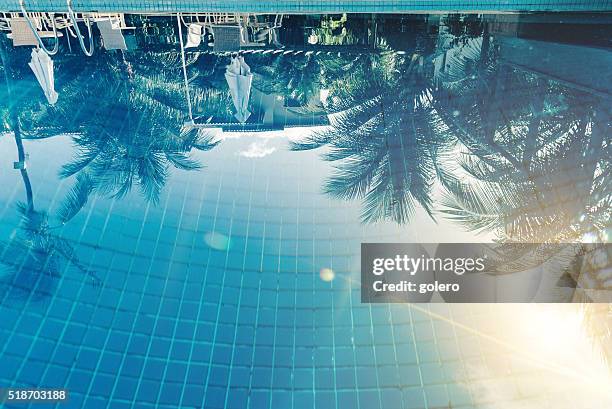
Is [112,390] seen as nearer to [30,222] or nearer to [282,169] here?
[30,222]

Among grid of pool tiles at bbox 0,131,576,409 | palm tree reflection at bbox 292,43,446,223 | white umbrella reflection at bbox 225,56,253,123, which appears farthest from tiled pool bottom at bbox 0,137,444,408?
white umbrella reflection at bbox 225,56,253,123

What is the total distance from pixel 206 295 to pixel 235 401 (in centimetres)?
92

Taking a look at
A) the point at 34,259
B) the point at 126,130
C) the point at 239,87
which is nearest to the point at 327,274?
the point at 34,259

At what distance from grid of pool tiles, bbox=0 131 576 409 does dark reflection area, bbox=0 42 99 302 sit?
0.27ft

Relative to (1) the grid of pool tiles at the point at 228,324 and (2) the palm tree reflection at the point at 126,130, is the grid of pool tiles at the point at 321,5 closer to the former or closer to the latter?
(2) the palm tree reflection at the point at 126,130

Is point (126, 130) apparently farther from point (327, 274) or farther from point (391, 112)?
point (327, 274)

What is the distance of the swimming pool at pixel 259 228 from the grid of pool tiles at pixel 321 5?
5.26 ft

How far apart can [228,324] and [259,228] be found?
42.7 inches

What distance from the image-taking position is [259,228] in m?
4.52

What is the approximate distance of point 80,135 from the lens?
6.22 m

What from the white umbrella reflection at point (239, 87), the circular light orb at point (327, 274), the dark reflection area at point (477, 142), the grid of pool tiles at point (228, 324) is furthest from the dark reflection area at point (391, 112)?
the circular light orb at point (327, 274)

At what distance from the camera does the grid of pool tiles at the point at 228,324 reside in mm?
3227

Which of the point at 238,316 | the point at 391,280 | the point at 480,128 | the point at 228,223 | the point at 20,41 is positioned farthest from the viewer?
the point at 20,41

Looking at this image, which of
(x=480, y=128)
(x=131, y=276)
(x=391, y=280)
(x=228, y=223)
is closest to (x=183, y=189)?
(x=228, y=223)
